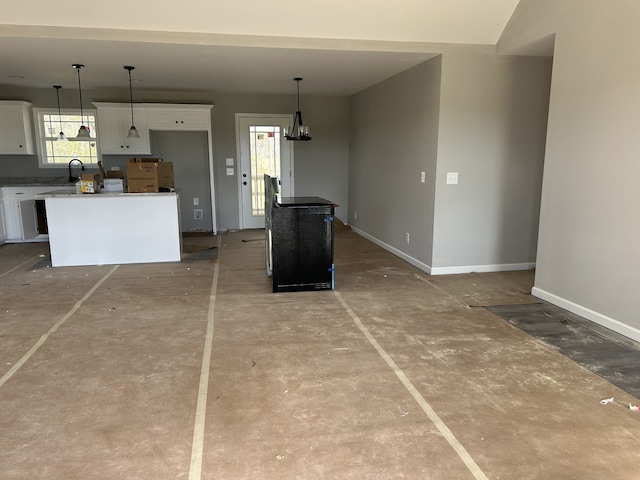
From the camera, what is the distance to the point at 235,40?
4.32 meters

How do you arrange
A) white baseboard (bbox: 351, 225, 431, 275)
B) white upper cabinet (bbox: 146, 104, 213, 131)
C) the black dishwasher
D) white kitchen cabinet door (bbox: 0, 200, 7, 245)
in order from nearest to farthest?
the black dishwasher < white baseboard (bbox: 351, 225, 431, 275) < white kitchen cabinet door (bbox: 0, 200, 7, 245) < white upper cabinet (bbox: 146, 104, 213, 131)

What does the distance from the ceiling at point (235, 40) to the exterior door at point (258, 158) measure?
230 cm

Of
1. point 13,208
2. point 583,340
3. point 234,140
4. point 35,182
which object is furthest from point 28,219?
point 583,340

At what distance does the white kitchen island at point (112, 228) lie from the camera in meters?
5.29

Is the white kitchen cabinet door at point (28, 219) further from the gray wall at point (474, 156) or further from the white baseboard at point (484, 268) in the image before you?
the white baseboard at point (484, 268)

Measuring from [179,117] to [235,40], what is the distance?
11.0 feet

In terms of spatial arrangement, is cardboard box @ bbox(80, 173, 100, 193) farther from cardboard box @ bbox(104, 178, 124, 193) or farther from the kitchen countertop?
the kitchen countertop

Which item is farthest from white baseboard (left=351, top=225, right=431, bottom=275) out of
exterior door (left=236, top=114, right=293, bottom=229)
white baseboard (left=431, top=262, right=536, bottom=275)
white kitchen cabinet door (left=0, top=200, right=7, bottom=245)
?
white kitchen cabinet door (left=0, top=200, right=7, bottom=245)

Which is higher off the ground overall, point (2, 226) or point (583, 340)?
point (2, 226)

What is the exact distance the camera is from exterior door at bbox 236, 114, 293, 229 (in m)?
7.99

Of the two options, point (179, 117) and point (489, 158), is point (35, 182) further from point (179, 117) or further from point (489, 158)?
point (489, 158)

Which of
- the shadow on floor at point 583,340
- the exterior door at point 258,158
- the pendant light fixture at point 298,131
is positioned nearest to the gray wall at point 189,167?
the exterior door at point 258,158

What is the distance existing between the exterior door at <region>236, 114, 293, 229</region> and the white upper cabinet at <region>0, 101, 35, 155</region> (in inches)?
132

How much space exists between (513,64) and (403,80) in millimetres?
1352
